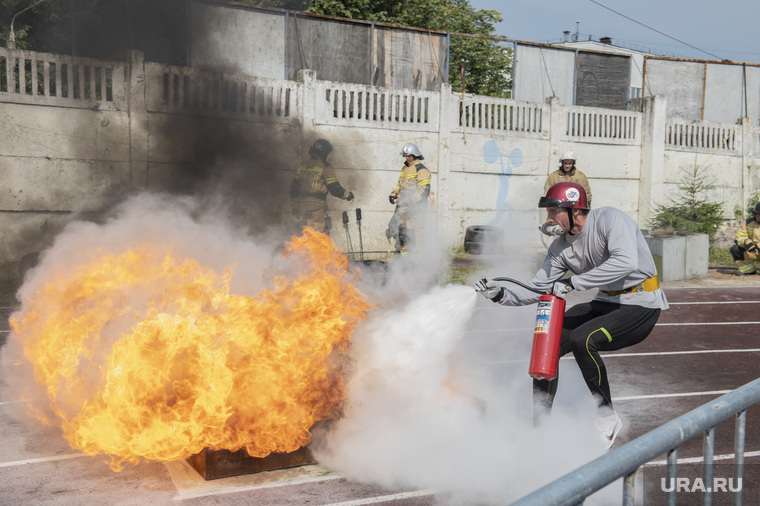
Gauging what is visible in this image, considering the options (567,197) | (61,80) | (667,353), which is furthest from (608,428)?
(61,80)

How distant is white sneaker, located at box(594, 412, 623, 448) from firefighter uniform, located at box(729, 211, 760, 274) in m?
11.9

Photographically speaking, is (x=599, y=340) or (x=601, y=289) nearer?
(x=599, y=340)

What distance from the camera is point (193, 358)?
4387 mm

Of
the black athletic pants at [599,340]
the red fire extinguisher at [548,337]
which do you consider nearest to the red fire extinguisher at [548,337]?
the red fire extinguisher at [548,337]

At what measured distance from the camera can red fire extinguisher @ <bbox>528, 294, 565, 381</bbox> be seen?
4.69 m

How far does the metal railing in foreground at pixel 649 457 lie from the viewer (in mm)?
1852

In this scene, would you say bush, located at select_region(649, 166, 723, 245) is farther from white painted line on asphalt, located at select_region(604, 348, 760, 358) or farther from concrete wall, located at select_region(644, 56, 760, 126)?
white painted line on asphalt, located at select_region(604, 348, 760, 358)

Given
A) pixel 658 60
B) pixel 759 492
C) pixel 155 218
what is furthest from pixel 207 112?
pixel 658 60

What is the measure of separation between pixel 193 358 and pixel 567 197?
2804 millimetres

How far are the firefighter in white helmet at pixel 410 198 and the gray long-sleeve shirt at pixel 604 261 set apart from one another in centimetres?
647

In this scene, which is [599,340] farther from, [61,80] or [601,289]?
[61,80]

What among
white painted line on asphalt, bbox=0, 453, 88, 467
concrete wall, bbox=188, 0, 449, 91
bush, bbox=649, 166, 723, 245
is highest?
concrete wall, bbox=188, 0, 449, 91

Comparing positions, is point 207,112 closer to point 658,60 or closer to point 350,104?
point 350,104

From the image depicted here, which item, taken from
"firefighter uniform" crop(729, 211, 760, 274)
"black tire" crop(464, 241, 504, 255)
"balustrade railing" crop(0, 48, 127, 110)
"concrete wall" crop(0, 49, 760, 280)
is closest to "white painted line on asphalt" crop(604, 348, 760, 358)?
"concrete wall" crop(0, 49, 760, 280)
